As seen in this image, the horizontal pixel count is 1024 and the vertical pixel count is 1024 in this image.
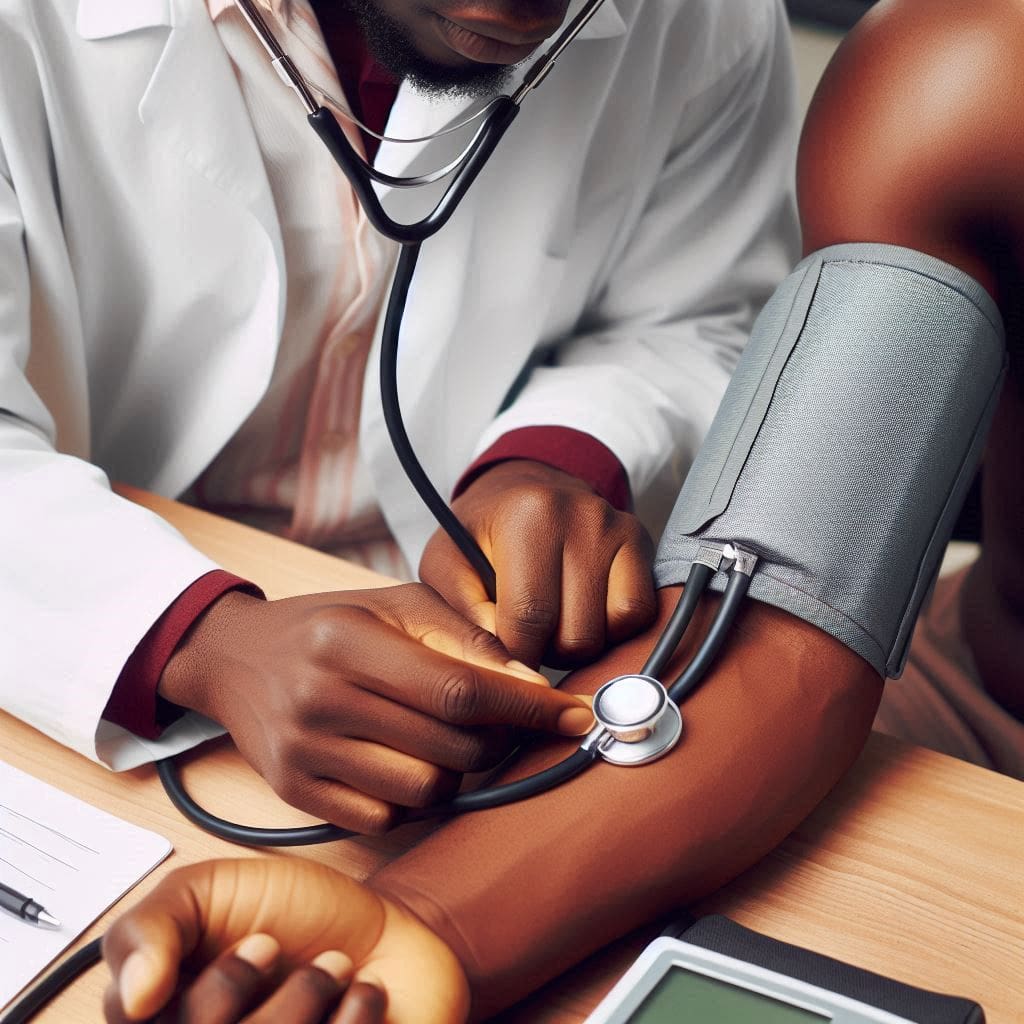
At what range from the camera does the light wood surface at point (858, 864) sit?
48cm

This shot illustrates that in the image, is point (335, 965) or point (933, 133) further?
point (933, 133)

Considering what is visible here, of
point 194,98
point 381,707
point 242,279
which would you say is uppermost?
point 194,98

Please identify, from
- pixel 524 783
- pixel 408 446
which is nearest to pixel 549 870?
pixel 524 783

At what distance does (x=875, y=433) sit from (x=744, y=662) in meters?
0.14

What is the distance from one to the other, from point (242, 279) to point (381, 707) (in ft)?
1.57

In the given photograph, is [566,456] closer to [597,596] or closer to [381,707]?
[597,596]

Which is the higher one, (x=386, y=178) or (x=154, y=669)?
(x=386, y=178)

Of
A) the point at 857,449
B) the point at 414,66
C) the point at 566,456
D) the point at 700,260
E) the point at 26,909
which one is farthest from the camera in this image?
the point at 700,260

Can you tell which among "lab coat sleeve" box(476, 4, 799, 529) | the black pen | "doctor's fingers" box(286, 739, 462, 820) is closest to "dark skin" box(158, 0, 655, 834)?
"doctor's fingers" box(286, 739, 462, 820)

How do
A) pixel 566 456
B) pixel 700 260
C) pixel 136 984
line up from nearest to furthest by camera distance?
pixel 136 984
pixel 566 456
pixel 700 260

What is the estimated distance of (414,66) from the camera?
732 mm

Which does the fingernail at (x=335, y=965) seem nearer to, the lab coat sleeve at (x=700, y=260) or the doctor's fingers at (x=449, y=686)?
the doctor's fingers at (x=449, y=686)

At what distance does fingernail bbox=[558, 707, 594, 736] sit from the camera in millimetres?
525

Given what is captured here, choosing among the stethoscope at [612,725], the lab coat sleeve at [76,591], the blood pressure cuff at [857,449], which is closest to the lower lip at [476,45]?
the stethoscope at [612,725]
